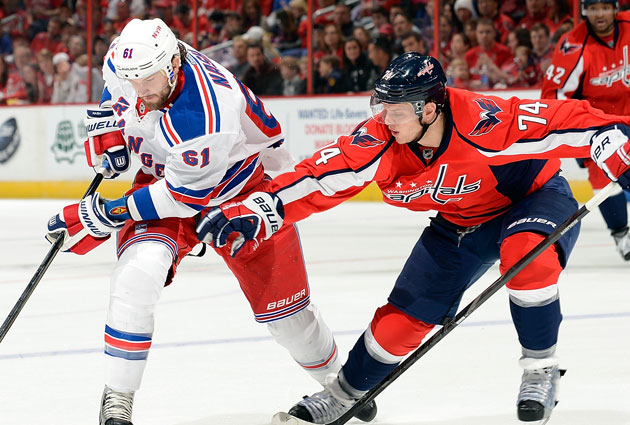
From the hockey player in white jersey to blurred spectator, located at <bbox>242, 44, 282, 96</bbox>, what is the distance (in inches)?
270

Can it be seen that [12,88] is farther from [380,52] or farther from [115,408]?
[115,408]

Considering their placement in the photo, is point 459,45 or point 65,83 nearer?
point 459,45

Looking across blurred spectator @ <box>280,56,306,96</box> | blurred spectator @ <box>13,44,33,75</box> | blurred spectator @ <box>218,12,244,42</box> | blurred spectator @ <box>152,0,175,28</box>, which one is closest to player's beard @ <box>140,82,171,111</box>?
blurred spectator @ <box>280,56,306,96</box>

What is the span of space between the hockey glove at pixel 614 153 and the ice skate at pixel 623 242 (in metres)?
2.94

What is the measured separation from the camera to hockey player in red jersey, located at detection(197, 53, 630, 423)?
2463 millimetres

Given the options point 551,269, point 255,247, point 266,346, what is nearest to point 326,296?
point 266,346

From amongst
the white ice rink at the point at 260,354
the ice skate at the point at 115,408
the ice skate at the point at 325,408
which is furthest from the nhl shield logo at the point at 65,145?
the ice skate at the point at 115,408

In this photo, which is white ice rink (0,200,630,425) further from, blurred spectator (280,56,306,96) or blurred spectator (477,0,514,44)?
blurred spectator (280,56,306,96)

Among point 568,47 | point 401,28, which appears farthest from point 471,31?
point 568,47

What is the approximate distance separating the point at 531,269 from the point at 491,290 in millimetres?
139

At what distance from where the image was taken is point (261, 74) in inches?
389

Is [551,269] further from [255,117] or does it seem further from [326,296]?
[326,296]

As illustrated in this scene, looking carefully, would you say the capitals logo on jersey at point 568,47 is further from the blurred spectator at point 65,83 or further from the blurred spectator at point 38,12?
the blurred spectator at point 38,12

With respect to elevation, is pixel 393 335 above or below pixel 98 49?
above
